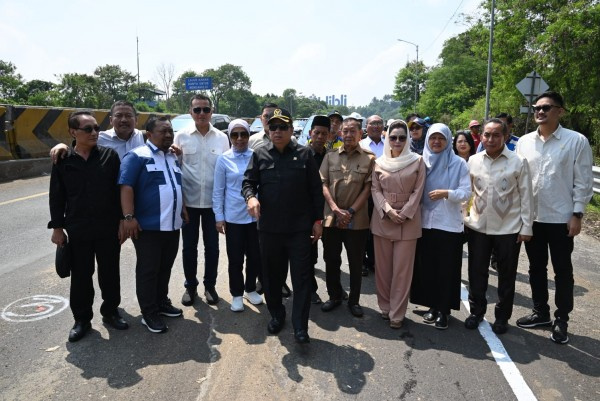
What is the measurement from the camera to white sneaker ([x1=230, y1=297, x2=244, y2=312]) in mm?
4492

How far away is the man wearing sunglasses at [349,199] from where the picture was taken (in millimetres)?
4363

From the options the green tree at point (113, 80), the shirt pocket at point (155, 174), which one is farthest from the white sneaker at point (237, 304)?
the green tree at point (113, 80)

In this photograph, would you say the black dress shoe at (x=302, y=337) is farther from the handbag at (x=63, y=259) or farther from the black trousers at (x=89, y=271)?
the handbag at (x=63, y=259)

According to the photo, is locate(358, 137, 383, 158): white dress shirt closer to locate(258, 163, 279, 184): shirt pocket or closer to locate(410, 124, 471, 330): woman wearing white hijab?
locate(410, 124, 471, 330): woman wearing white hijab

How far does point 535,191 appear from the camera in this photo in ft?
13.4

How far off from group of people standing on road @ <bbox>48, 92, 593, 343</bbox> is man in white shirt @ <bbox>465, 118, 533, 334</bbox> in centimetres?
1

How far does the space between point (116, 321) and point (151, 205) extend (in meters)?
1.13

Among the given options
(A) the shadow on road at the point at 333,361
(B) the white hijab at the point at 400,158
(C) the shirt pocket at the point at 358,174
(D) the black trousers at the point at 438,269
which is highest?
(B) the white hijab at the point at 400,158

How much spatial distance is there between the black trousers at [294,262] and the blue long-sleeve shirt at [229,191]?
0.57m

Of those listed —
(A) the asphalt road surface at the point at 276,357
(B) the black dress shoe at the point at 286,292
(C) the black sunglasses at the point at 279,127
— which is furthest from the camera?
(B) the black dress shoe at the point at 286,292

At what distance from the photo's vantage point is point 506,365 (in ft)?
11.5

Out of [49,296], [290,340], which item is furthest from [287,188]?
[49,296]

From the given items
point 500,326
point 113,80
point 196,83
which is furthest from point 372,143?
point 113,80

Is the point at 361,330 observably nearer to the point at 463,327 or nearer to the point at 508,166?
the point at 463,327
